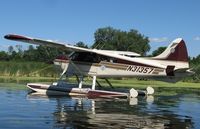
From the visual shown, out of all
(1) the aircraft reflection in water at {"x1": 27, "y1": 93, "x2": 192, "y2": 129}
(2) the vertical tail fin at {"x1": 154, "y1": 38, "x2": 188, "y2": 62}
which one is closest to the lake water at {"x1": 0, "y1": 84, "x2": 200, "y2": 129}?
(1) the aircraft reflection in water at {"x1": 27, "y1": 93, "x2": 192, "y2": 129}

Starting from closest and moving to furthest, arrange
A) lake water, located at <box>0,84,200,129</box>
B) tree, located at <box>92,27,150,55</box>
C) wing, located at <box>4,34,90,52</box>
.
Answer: lake water, located at <box>0,84,200,129</box> < wing, located at <box>4,34,90,52</box> < tree, located at <box>92,27,150,55</box>

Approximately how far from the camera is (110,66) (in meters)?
23.1

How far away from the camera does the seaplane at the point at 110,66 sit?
2172 cm

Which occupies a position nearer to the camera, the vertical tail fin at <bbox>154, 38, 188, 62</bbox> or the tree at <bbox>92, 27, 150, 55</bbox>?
the vertical tail fin at <bbox>154, 38, 188, 62</bbox>

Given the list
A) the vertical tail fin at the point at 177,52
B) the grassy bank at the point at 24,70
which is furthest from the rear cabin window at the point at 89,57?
the grassy bank at the point at 24,70

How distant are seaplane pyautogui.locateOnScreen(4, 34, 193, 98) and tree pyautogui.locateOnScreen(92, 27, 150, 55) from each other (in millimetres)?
75654

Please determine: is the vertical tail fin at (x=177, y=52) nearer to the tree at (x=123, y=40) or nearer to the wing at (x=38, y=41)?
the wing at (x=38, y=41)

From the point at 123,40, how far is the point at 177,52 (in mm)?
82547

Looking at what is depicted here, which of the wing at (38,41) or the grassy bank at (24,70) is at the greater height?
the wing at (38,41)

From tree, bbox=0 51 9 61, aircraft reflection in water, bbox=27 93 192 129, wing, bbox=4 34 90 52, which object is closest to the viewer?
aircraft reflection in water, bbox=27 93 192 129

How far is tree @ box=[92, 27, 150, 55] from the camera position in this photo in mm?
103750

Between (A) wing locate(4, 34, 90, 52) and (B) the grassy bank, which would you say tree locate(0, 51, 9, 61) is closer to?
(B) the grassy bank

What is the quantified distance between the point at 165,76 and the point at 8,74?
24592mm

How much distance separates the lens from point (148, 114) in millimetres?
14539
